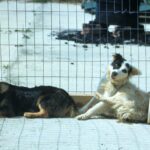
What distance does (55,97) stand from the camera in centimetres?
770

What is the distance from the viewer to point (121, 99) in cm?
757

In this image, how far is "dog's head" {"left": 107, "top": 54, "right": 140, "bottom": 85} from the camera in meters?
7.61

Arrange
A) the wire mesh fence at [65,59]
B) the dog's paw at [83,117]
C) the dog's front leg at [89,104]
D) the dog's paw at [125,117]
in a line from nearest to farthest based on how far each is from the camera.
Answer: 1. the dog's paw at [125,117]
2. the dog's paw at [83,117]
3. the dog's front leg at [89,104]
4. the wire mesh fence at [65,59]

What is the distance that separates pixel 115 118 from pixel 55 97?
0.79 metres

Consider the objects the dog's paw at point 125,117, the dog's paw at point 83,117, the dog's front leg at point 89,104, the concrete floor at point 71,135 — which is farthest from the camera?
the dog's front leg at point 89,104

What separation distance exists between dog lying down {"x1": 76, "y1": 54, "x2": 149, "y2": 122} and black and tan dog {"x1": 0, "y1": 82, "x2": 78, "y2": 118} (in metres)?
0.26

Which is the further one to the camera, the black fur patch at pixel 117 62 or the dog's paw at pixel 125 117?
the black fur patch at pixel 117 62

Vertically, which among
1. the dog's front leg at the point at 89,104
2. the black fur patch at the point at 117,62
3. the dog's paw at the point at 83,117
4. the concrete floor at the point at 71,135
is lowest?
the concrete floor at the point at 71,135

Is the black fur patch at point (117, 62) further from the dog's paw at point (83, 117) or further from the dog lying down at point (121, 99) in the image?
the dog's paw at point (83, 117)

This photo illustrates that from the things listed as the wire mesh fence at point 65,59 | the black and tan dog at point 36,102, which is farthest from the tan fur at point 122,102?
the wire mesh fence at point 65,59

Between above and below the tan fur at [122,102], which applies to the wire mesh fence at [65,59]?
above

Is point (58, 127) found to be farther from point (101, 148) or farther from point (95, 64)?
point (95, 64)

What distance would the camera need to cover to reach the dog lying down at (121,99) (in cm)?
742

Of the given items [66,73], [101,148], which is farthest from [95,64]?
[101,148]
